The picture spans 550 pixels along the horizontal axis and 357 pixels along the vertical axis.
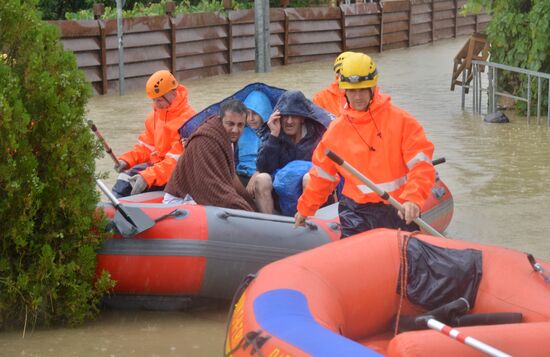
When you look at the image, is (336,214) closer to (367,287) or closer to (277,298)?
(367,287)

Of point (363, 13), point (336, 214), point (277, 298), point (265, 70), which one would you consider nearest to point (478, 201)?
point (336, 214)

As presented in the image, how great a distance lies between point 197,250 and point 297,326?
8.75ft

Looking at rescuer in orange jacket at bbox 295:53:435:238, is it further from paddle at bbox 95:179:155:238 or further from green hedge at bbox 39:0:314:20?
green hedge at bbox 39:0:314:20

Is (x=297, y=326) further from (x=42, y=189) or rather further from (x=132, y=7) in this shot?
(x=132, y=7)

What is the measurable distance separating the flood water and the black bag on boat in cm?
148

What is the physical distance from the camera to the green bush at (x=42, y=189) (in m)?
7.46

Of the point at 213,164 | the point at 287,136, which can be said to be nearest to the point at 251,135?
the point at 287,136

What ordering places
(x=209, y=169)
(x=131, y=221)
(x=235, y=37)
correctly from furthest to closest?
(x=235, y=37) < (x=209, y=169) < (x=131, y=221)

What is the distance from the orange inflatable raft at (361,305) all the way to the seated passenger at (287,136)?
2.54m

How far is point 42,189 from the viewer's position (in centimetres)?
749

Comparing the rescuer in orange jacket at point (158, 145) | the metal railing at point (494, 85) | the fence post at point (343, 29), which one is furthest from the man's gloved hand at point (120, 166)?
the fence post at point (343, 29)

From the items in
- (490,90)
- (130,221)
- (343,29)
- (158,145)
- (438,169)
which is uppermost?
(158,145)

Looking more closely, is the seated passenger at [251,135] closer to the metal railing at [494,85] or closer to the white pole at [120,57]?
the metal railing at [494,85]

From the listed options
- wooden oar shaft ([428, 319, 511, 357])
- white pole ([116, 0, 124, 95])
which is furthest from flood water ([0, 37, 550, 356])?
wooden oar shaft ([428, 319, 511, 357])
